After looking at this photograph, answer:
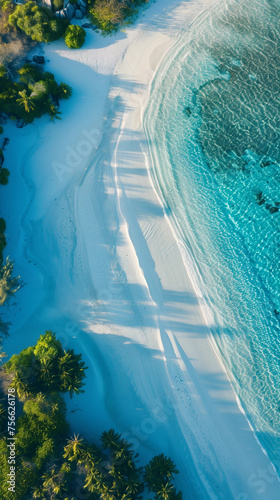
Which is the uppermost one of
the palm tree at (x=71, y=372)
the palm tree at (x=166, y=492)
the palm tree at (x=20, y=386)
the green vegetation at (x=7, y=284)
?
the green vegetation at (x=7, y=284)

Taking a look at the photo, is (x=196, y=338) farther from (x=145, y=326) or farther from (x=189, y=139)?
(x=189, y=139)

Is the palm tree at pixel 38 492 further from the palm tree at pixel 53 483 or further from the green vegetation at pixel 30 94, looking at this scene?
the green vegetation at pixel 30 94

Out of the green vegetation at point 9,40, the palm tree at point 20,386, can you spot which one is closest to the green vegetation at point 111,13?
the green vegetation at point 9,40

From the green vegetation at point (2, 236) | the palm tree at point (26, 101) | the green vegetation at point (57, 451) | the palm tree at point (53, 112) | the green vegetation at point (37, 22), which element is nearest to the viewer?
the green vegetation at point (57, 451)

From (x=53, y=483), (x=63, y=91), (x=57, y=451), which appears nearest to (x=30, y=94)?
(x=63, y=91)


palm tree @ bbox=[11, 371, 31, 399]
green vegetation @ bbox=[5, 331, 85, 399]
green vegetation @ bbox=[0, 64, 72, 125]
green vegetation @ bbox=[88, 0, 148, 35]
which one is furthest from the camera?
green vegetation @ bbox=[88, 0, 148, 35]

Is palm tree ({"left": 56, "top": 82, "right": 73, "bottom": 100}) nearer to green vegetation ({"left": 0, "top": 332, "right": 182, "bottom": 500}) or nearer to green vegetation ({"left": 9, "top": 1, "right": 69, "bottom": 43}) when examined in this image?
green vegetation ({"left": 9, "top": 1, "right": 69, "bottom": 43})

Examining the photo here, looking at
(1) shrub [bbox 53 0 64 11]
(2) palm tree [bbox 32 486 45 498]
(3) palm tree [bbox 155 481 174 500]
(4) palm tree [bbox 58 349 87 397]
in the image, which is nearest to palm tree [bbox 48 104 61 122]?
(1) shrub [bbox 53 0 64 11]
